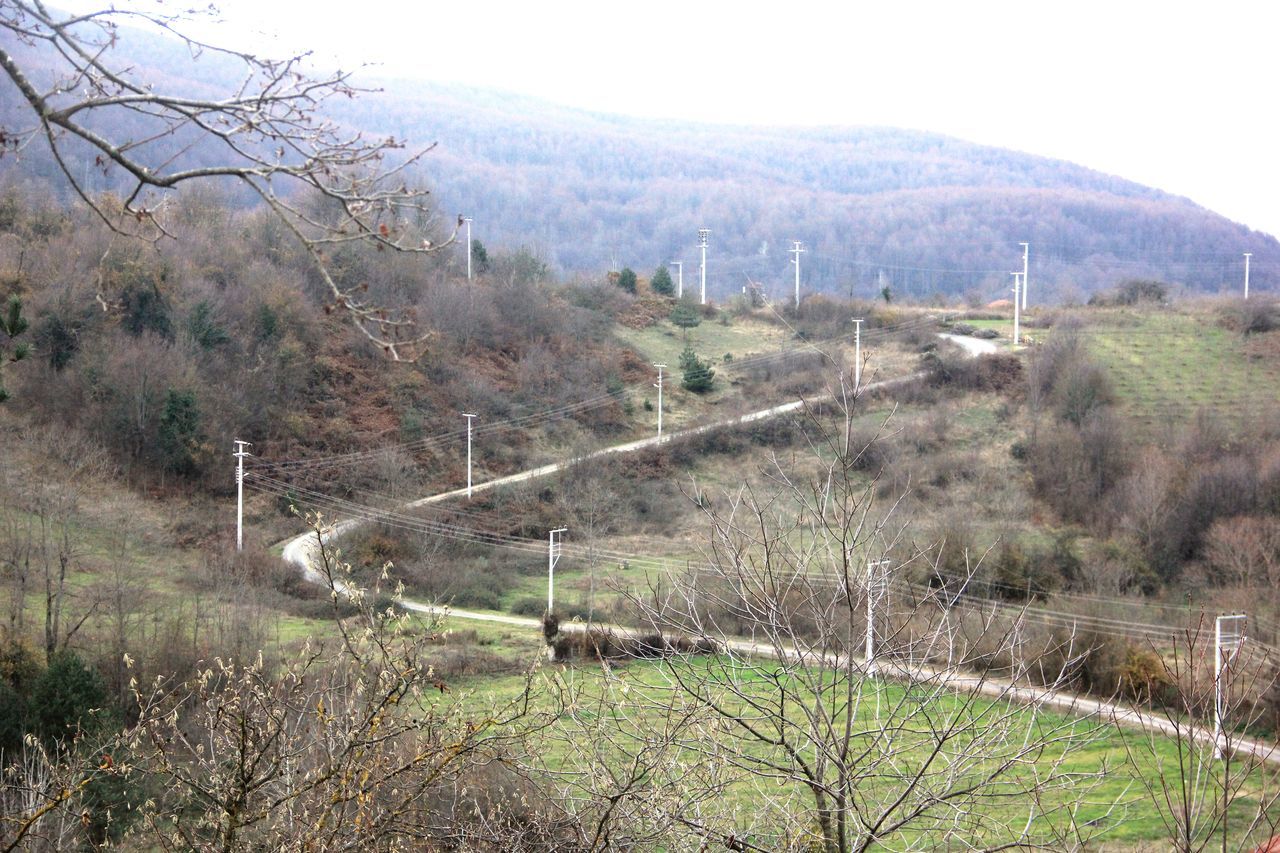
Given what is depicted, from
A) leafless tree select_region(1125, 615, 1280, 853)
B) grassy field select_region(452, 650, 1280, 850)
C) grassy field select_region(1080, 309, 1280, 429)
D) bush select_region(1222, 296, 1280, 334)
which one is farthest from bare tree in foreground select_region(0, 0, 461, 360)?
bush select_region(1222, 296, 1280, 334)

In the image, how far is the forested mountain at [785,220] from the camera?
75.1 m

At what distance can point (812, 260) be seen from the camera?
76.6 metres

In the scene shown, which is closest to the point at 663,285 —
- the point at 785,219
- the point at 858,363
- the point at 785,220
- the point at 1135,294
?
the point at 1135,294

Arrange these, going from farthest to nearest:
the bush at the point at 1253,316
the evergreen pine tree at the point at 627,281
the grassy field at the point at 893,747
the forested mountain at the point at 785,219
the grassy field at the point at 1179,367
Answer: the forested mountain at the point at 785,219 < the evergreen pine tree at the point at 627,281 < the bush at the point at 1253,316 < the grassy field at the point at 1179,367 < the grassy field at the point at 893,747

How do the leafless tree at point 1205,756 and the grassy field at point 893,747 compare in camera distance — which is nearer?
the leafless tree at point 1205,756

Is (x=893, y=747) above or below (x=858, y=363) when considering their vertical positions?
below

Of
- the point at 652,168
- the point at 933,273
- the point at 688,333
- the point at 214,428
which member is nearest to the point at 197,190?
the point at 214,428

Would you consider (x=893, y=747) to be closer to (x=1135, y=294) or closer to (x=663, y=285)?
(x=663, y=285)

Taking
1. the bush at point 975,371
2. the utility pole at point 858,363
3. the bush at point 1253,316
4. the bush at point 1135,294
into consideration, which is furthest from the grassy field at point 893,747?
the bush at point 1135,294

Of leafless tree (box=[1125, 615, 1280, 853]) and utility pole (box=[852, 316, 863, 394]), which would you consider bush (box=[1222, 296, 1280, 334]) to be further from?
leafless tree (box=[1125, 615, 1280, 853])

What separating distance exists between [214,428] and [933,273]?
56.5 m

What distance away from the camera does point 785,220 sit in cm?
8338

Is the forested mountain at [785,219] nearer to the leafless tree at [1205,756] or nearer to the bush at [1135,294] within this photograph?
the bush at [1135,294]

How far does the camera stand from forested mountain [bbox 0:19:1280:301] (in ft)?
246
